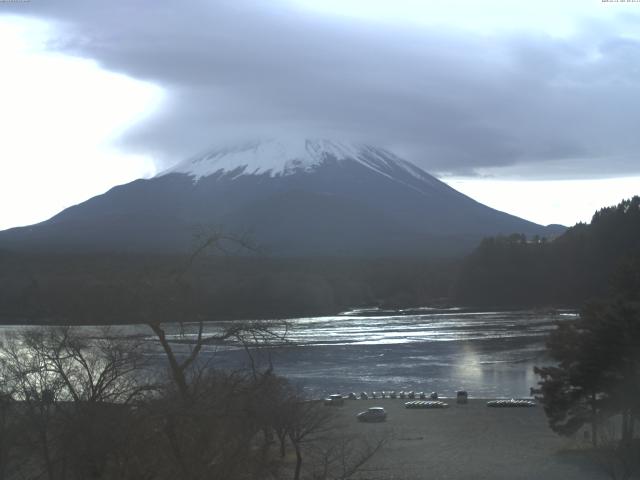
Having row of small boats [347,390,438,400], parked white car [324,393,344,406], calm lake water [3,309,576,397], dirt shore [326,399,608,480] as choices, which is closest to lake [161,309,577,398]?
calm lake water [3,309,576,397]

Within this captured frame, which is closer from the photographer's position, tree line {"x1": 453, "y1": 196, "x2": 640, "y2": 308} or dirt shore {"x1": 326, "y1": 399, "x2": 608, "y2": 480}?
dirt shore {"x1": 326, "y1": 399, "x2": 608, "y2": 480}

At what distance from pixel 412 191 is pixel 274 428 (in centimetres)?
10516

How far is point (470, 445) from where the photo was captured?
16578mm

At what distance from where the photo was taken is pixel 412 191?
380ft

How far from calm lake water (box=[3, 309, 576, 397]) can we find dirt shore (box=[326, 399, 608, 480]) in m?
2.07

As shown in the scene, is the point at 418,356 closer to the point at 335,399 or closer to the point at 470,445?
the point at 335,399

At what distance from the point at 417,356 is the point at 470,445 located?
16070 millimetres

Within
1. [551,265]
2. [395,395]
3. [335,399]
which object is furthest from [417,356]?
[551,265]

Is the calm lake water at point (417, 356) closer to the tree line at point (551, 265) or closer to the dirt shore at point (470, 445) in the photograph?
the dirt shore at point (470, 445)

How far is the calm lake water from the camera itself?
2527cm

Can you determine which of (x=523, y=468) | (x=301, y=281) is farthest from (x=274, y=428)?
(x=301, y=281)

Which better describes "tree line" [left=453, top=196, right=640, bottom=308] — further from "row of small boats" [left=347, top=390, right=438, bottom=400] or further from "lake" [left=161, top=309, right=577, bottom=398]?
"row of small boats" [left=347, top=390, right=438, bottom=400]

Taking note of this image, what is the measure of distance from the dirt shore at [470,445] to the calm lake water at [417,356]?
6.79ft

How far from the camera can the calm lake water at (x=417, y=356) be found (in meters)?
25.3
